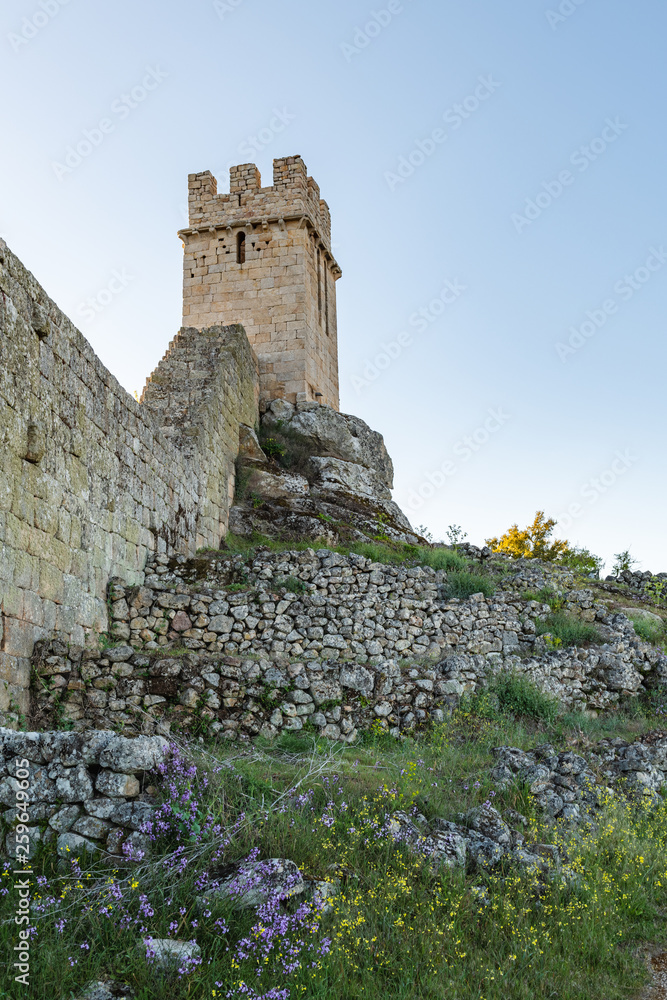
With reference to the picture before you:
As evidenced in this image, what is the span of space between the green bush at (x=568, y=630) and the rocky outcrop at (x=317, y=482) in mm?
3257

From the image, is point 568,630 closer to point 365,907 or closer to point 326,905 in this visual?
point 365,907

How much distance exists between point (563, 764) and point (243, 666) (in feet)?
10.4

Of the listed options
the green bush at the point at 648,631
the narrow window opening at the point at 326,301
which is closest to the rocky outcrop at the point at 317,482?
the narrow window opening at the point at 326,301

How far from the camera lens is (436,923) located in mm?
4004

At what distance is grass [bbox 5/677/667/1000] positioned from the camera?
11.1 feet

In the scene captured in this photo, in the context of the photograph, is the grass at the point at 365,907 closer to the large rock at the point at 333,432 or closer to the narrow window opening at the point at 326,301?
the large rock at the point at 333,432

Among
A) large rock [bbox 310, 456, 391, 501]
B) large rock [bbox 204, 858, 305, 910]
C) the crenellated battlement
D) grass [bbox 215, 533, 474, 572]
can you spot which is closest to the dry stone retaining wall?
→ grass [bbox 215, 533, 474, 572]

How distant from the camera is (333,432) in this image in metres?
15.0

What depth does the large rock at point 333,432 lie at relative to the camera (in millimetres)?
14859

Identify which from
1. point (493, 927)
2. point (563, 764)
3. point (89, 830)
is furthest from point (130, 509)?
point (493, 927)

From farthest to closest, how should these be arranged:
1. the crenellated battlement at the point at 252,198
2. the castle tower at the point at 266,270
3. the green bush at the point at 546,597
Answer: the crenellated battlement at the point at 252,198 < the castle tower at the point at 266,270 < the green bush at the point at 546,597

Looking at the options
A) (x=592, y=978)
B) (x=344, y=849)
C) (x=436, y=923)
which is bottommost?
(x=592, y=978)

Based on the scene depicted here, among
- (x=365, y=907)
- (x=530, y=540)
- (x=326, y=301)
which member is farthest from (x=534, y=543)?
(x=365, y=907)

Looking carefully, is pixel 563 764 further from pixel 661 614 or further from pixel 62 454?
pixel 661 614
